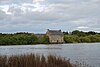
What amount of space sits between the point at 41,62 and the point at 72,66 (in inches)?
86.6

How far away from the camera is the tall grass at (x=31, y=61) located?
1747cm

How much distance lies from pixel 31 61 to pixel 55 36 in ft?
451

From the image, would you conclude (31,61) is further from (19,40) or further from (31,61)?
(19,40)

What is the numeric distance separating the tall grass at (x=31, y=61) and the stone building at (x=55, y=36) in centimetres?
12735

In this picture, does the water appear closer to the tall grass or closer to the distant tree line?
the tall grass

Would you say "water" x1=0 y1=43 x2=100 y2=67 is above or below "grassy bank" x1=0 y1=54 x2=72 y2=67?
below

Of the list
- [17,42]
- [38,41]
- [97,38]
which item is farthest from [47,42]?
[97,38]

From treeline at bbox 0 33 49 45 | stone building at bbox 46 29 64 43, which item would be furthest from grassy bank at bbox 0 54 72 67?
stone building at bbox 46 29 64 43

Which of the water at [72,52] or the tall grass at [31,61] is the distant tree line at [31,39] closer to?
the water at [72,52]

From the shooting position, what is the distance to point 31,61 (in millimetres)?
17531

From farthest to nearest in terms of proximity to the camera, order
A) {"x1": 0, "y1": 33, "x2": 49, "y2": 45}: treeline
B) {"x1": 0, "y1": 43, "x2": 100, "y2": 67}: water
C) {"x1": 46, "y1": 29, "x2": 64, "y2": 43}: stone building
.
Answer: {"x1": 46, "y1": 29, "x2": 64, "y2": 43}: stone building, {"x1": 0, "y1": 33, "x2": 49, "y2": 45}: treeline, {"x1": 0, "y1": 43, "x2": 100, "y2": 67}: water

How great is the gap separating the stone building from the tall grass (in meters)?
127

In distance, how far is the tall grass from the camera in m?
17.5

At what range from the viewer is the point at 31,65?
17312 millimetres
